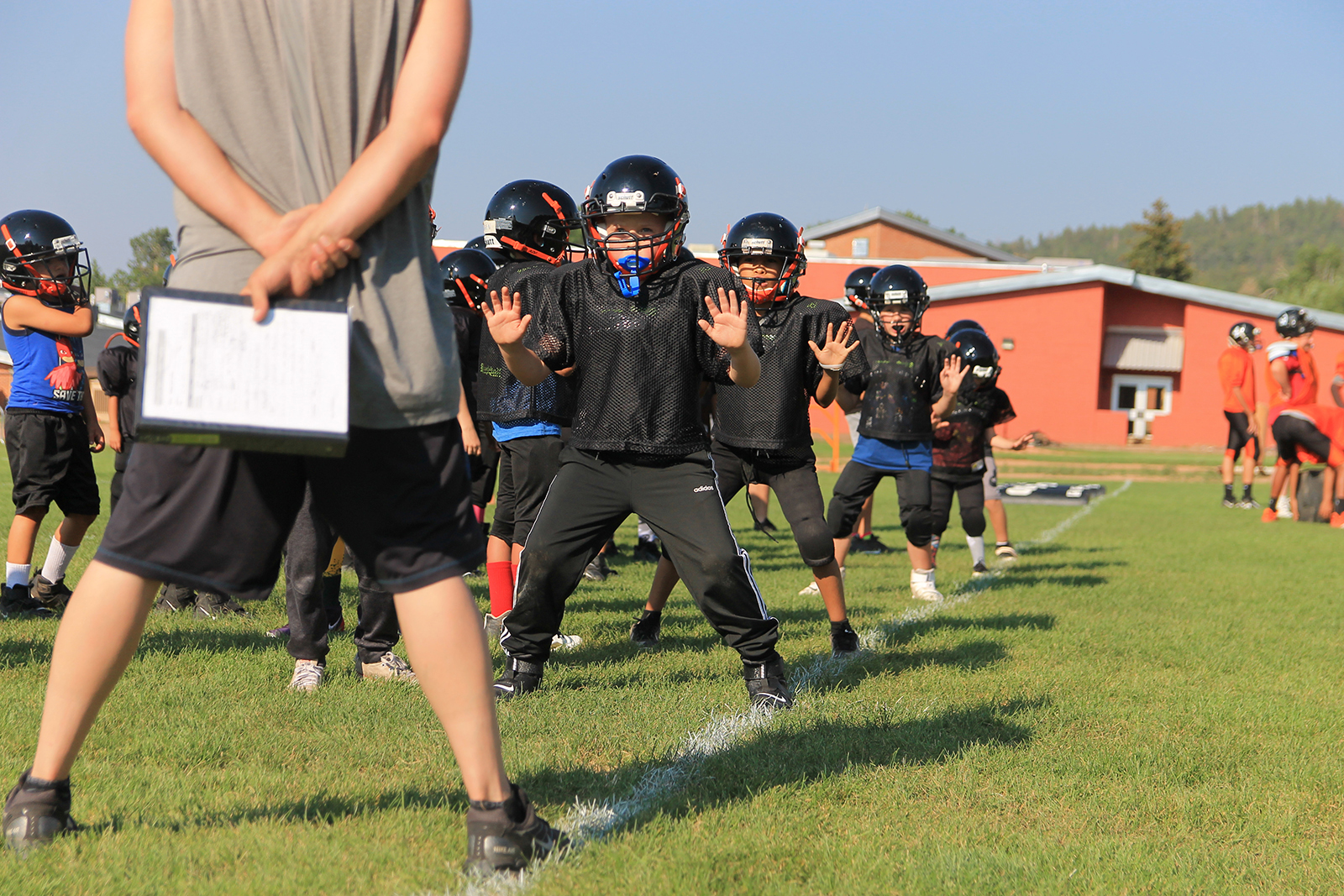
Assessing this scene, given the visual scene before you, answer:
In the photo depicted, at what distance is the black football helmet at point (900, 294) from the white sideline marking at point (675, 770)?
219cm

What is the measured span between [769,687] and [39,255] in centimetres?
479

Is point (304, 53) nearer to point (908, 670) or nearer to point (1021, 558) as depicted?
point (908, 670)

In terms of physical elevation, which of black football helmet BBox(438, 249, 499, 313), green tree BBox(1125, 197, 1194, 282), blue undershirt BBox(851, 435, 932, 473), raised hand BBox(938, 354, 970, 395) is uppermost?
green tree BBox(1125, 197, 1194, 282)

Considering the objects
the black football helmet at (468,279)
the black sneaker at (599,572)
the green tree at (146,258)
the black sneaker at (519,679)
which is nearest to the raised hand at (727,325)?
the black sneaker at (519,679)

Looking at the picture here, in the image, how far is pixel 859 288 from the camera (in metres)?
8.93

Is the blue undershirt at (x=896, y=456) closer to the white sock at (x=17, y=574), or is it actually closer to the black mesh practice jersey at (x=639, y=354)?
the black mesh practice jersey at (x=639, y=354)

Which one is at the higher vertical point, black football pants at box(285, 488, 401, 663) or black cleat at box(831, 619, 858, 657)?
black football pants at box(285, 488, 401, 663)

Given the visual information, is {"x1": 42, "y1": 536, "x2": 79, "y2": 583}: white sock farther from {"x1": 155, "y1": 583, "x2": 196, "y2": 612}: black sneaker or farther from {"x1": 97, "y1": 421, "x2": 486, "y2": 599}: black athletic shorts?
{"x1": 97, "y1": 421, "x2": 486, "y2": 599}: black athletic shorts

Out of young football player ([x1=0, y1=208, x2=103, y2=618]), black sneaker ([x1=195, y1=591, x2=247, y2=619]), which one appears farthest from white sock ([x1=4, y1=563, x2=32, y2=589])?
black sneaker ([x1=195, y1=591, x2=247, y2=619])

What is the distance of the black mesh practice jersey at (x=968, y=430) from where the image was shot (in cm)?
944

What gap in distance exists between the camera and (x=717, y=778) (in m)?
3.77

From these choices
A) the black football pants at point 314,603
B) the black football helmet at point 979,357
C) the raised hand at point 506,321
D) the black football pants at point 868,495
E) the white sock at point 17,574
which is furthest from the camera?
the black football helmet at point 979,357

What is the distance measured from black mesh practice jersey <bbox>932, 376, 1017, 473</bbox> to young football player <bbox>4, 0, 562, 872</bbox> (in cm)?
723

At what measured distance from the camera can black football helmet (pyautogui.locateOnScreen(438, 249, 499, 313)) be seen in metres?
7.03
